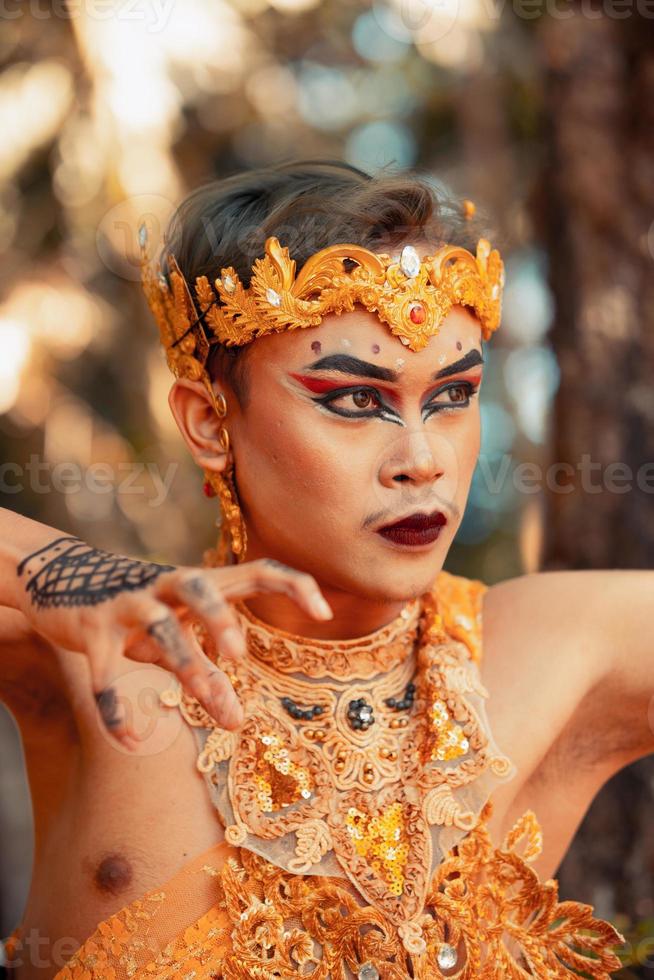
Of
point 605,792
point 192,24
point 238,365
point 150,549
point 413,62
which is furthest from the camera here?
point 413,62

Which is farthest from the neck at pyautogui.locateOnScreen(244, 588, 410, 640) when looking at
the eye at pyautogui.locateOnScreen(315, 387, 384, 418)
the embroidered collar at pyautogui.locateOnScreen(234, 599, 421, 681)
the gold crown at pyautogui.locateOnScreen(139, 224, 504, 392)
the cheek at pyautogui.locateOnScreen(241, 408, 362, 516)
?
the gold crown at pyautogui.locateOnScreen(139, 224, 504, 392)

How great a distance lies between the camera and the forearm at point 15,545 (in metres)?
2.04

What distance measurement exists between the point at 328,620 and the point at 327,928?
0.64 metres

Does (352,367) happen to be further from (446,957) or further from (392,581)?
(446,957)

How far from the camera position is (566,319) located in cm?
409

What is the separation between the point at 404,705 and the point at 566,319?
6.49 feet

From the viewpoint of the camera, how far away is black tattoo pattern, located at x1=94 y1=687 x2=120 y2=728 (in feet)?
5.51

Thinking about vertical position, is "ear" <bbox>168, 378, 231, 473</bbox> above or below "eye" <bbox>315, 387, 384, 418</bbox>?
below

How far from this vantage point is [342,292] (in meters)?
2.37

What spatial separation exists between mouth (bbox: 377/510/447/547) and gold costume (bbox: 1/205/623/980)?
33 cm

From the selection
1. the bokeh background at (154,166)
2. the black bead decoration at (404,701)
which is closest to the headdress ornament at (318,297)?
→ the black bead decoration at (404,701)

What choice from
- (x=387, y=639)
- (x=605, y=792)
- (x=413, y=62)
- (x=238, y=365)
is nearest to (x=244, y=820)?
(x=387, y=639)

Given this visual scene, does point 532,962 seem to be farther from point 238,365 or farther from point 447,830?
point 238,365

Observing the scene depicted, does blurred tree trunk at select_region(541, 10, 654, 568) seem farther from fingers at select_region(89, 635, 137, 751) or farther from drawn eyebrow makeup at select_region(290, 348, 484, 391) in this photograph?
fingers at select_region(89, 635, 137, 751)
